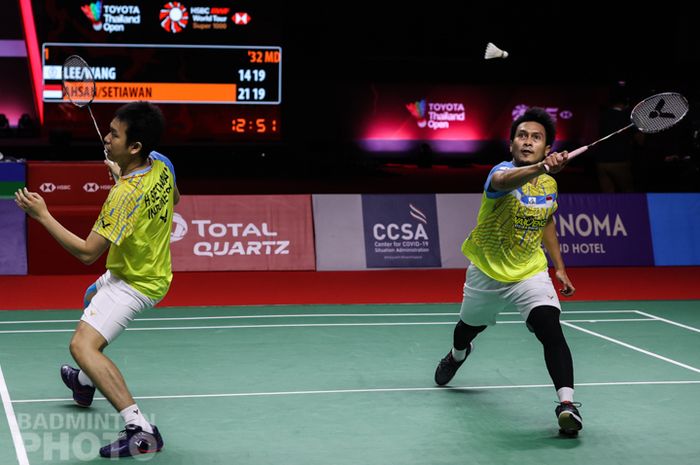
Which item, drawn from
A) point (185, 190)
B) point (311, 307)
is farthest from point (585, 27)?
point (311, 307)

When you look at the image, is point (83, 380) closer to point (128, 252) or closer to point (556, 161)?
point (128, 252)

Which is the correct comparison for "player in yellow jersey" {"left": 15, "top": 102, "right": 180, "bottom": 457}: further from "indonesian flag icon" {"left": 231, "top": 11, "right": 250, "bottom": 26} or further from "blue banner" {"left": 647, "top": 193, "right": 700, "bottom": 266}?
"indonesian flag icon" {"left": 231, "top": 11, "right": 250, "bottom": 26}

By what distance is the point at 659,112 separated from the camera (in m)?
5.01

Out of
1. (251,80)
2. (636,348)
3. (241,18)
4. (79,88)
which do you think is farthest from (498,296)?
(241,18)

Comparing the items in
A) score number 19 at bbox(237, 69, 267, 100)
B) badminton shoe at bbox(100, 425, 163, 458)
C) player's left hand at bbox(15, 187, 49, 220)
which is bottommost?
badminton shoe at bbox(100, 425, 163, 458)

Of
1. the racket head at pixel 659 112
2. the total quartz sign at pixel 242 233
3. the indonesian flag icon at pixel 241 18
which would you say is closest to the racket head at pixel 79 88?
the racket head at pixel 659 112

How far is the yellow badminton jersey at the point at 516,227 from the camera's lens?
4.94m

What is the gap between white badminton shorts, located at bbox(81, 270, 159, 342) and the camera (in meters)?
4.32

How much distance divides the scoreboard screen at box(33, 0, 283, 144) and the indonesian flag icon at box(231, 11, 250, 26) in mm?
15

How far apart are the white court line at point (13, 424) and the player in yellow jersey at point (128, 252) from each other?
0.33 m

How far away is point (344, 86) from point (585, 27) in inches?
284

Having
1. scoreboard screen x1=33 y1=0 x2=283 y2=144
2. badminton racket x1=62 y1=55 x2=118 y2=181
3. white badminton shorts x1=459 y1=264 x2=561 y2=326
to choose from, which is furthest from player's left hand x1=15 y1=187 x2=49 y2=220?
scoreboard screen x1=33 y1=0 x2=283 y2=144

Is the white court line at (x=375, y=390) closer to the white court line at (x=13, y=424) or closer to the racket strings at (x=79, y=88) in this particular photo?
the white court line at (x=13, y=424)

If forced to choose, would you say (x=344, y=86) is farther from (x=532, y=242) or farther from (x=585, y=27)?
(x=532, y=242)
